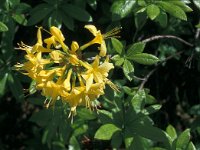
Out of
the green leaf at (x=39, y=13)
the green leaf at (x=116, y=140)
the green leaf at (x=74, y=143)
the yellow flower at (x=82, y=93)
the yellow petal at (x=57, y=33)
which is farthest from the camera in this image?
the green leaf at (x=74, y=143)

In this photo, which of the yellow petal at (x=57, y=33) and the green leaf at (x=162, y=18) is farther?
the green leaf at (x=162, y=18)

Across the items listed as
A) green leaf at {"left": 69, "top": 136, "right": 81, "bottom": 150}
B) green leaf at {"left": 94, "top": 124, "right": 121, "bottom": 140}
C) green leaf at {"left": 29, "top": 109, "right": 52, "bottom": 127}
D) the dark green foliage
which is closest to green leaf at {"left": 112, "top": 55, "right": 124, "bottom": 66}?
the dark green foliage

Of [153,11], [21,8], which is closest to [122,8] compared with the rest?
[153,11]

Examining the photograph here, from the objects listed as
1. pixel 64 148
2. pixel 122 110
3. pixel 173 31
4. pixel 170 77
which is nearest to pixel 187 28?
pixel 173 31

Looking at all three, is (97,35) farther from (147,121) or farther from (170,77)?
(170,77)

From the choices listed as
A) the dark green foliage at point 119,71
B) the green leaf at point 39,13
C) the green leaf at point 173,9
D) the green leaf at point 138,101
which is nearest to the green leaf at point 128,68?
the dark green foliage at point 119,71

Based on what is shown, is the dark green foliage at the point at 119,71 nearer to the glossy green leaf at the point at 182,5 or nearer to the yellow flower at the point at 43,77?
the glossy green leaf at the point at 182,5
